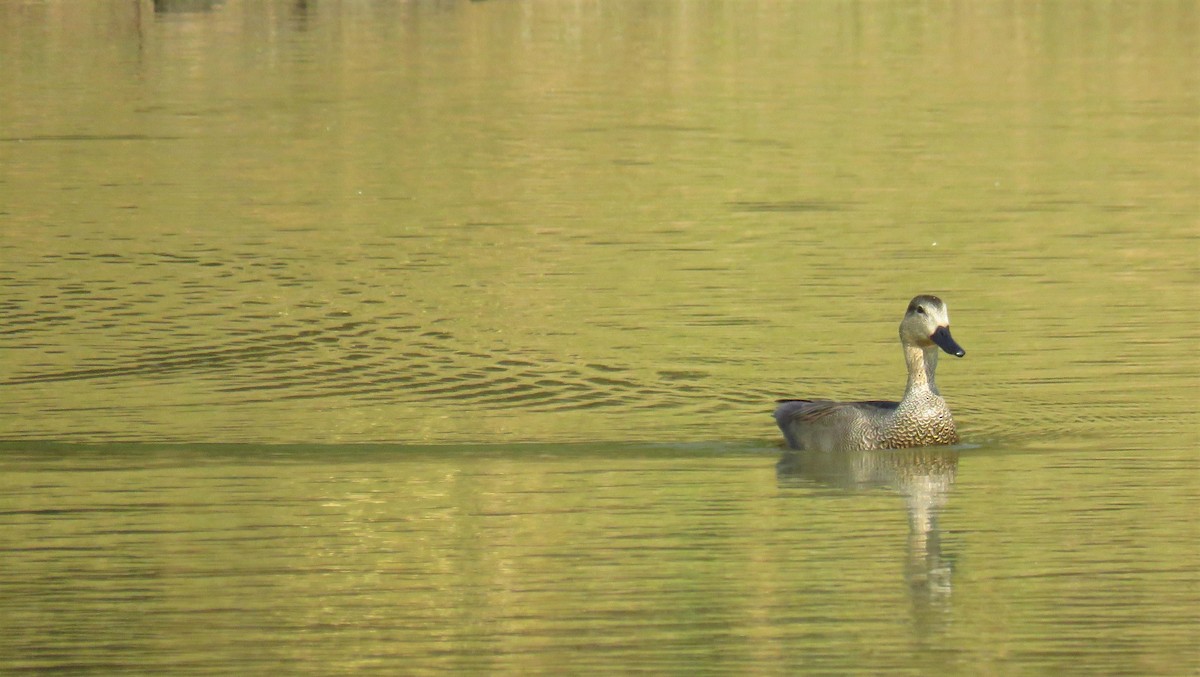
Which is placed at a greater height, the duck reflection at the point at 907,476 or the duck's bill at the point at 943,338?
the duck's bill at the point at 943,338

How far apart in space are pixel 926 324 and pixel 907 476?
54.2 inches

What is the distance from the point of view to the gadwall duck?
49.1ft

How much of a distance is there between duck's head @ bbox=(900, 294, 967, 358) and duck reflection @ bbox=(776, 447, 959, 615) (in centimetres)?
69

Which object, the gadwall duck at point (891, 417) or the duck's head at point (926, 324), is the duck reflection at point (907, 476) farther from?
the duck's head at point (926, 324)

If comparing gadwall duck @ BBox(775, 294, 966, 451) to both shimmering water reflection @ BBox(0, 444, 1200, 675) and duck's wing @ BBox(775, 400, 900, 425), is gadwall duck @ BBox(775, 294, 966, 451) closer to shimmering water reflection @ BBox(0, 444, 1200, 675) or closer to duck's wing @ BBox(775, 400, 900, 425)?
duck's wing @ BBox(775, 400, 900, 425)

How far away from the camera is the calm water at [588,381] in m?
10.6

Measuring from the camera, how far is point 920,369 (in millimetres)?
15258

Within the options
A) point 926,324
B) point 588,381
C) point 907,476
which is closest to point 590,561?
point 907,476

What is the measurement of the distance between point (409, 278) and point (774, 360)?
5.60 m

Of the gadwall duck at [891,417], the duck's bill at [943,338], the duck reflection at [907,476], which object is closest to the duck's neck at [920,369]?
the gadwall duck at [891,417]

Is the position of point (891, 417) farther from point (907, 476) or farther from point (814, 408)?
point (907, 476)

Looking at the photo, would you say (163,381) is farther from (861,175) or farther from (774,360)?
(861,175)

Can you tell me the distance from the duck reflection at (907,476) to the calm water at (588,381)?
0.14ft

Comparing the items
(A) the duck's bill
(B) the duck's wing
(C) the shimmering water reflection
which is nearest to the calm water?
(C) the shimmering water reflection
